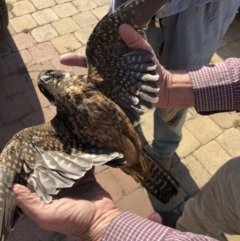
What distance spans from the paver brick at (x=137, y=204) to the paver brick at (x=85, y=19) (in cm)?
318

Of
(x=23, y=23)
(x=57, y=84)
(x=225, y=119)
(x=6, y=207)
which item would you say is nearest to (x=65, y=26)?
(x=23, y=23)

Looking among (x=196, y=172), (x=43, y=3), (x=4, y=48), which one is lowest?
(x=196, y=172)

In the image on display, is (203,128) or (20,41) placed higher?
(20,41)

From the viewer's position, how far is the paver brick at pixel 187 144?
4.57 metres

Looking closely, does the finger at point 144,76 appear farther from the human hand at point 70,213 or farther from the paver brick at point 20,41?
the paver brick at point 20,41

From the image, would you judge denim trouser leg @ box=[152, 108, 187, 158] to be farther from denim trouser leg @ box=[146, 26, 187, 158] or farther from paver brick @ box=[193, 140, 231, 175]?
paver brick @ box=[193, 140, 231, 175]

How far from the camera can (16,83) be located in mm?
5090

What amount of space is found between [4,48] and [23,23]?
26.2 inches

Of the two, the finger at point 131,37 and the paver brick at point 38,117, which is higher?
the finger at point 131,37

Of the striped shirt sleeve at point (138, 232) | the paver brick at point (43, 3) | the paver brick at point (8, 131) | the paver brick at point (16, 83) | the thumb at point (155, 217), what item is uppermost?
the striped shirt sleeve at point (138, 232)

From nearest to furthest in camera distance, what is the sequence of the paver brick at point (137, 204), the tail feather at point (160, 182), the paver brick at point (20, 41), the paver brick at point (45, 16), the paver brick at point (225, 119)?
the tail feather at point (160, 182), the paver brick at point (137, 204), the paver brick at point (225, 119), the paver brick at point (20, 41), the paver brick at point (45, 16)

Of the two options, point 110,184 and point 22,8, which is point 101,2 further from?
point 110,184

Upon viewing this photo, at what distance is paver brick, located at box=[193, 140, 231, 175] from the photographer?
4469 millimetres

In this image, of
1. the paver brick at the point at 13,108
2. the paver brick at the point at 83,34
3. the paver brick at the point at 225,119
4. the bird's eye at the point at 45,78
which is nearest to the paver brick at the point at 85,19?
the paver brick at the point at 83,34
